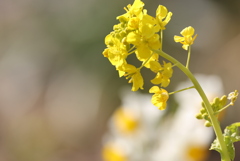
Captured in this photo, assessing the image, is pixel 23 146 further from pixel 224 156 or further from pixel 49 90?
pixel 224 156

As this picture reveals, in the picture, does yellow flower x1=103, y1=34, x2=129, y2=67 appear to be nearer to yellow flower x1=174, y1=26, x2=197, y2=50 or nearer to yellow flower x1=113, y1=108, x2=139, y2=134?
yellow flower x1=174, y1=26, x2=197, y2=50

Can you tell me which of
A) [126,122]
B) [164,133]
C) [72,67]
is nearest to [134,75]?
[164,133]

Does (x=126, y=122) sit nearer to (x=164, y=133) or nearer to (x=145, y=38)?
(x=164, y=133)

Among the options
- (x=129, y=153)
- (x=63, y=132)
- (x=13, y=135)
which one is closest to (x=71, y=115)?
(x=63, y=132)

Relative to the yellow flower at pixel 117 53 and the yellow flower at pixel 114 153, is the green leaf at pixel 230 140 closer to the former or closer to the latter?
the yellow flower at pixel 117 53

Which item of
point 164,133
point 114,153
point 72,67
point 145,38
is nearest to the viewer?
point 145,38

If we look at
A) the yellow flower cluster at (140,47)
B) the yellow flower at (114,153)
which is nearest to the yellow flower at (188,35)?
the yellow flower cluster at (140,47)

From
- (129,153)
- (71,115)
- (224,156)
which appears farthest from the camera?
(71,115)
